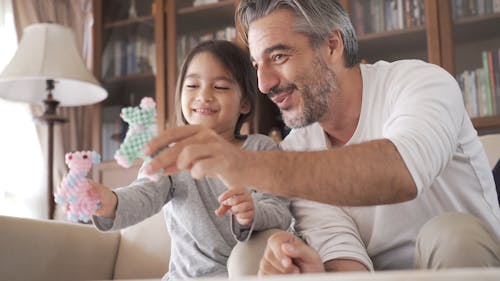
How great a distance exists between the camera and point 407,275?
544 millimetres

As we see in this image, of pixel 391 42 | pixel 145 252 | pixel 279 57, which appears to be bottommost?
pixel 145 252

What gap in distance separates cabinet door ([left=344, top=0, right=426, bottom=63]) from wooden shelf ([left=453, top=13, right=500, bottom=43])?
135mm

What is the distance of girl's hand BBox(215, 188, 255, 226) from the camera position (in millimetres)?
1116

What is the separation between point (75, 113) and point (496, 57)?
7.07 feet

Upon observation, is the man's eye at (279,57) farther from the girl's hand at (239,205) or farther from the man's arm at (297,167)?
the man's arm at (297,167)

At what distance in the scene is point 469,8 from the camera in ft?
8.43

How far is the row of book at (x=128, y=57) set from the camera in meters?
3.19

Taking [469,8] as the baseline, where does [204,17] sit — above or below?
above

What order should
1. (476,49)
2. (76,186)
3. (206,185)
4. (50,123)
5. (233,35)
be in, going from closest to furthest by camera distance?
(76,186)
(206,185)
(476,49)
(50,123)
(233,35)

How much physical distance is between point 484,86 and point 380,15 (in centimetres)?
57

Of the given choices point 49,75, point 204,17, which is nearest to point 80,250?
point 49,75

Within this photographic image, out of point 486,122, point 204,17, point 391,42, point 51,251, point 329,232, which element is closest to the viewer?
point 329,232

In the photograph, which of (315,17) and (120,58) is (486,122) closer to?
(315,17)

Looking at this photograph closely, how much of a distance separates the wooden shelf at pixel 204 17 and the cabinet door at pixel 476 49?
41.4 inches
